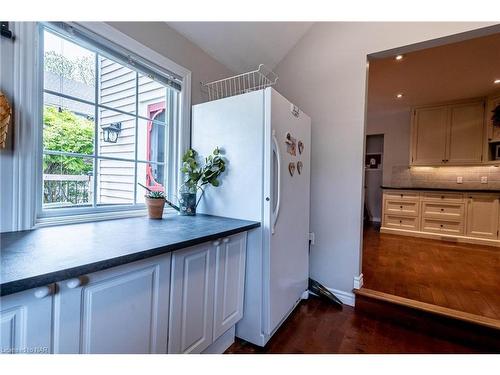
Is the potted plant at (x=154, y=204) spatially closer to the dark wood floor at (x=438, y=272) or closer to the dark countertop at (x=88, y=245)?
the dark countertop at (x=88, y=245)

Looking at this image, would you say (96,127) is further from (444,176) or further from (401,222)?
(444,176)

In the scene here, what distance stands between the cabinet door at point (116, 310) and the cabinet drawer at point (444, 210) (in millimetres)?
4706

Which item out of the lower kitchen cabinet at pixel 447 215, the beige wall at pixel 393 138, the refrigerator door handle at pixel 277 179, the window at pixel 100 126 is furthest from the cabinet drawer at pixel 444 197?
the window at pixel 100 126

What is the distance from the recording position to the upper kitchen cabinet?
4000 millimetres

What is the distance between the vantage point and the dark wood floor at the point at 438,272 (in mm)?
1976

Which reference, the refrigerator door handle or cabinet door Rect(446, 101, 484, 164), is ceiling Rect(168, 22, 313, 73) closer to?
the refrigerator door handle

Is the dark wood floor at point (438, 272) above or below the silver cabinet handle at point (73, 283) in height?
below

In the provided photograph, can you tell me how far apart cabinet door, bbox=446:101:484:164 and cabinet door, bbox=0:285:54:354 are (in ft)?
17.9

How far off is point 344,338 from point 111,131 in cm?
215
